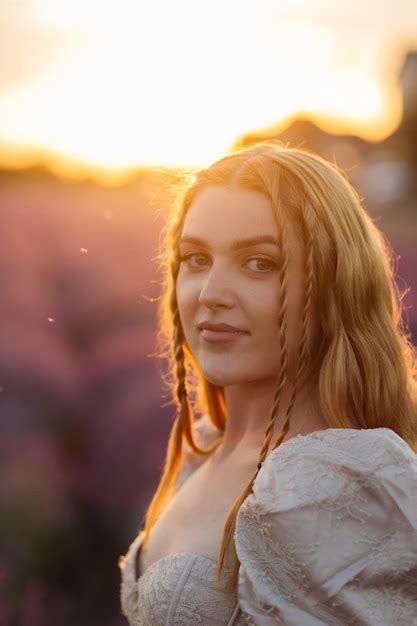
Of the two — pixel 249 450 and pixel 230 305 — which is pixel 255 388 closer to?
pixel 249 450

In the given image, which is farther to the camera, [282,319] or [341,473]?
[282,319]

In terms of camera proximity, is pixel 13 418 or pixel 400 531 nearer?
pixel 400 531

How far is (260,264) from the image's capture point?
2.19m

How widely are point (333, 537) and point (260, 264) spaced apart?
675 mm

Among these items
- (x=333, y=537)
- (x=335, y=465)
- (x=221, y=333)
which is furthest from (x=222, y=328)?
(x=333, y=537)

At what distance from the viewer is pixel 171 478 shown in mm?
2793

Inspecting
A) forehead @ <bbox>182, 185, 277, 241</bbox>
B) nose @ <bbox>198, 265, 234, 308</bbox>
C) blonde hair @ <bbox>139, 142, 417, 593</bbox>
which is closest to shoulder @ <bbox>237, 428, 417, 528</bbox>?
blonde hair @ <bbox>139, 142, 417, 593</bbox>

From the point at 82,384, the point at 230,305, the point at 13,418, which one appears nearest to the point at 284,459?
the point at 230,305

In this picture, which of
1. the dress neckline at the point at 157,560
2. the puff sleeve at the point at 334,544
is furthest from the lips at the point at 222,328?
the dress neckline at the point at 157,560

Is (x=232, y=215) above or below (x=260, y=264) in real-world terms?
above

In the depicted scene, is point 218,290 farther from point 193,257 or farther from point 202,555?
point 202,555

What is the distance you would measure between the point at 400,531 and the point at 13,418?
94.6 inches

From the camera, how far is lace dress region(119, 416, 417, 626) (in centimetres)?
182

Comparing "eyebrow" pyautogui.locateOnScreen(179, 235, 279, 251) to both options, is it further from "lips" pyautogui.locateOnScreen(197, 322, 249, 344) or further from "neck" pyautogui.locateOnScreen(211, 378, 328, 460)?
"neck" pyautogui.locateOnScreen(211, 378, 328, 460)
